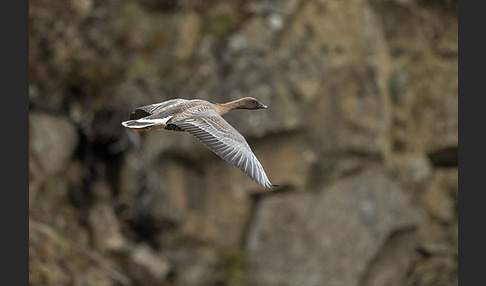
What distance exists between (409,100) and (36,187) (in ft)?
22.5

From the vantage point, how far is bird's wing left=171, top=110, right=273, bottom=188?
7.93 meters

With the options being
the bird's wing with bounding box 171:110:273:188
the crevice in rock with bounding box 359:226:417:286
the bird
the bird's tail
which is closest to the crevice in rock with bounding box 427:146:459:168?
the crevice in rock with bounding box 359:226:417:286

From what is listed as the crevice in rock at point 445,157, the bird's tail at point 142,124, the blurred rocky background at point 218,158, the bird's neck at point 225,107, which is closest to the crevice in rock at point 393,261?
the blurred rocky background at point 218,158

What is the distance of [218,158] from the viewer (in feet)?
48.4

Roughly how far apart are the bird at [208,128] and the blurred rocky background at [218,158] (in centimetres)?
561

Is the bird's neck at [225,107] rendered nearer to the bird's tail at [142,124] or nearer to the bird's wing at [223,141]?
the bird's wing at [223,141]

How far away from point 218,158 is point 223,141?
6588 mm

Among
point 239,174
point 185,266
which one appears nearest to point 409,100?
point 239,174

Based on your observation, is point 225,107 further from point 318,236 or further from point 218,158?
point 318,236

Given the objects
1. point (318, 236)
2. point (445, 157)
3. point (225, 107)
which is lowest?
point (318, 236)

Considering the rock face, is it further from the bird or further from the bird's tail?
the bird's tail

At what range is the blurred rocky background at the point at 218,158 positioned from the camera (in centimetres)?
1454

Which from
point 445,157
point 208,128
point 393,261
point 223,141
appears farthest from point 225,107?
point 445,157

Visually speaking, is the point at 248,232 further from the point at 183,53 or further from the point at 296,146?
the point at 183,53
